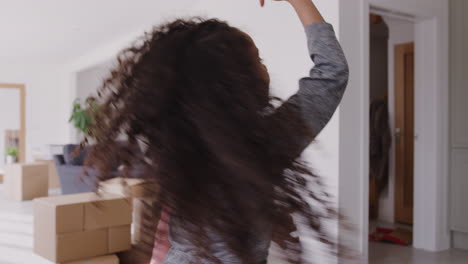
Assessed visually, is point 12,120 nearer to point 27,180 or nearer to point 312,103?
point 27,180

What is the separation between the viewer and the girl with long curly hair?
20.6 inches

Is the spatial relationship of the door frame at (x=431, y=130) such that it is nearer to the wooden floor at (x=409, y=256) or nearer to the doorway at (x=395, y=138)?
the wooden floor at (x=409, y=256)

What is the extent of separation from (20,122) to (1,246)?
21.7 feet

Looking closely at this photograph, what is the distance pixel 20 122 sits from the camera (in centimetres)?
1061

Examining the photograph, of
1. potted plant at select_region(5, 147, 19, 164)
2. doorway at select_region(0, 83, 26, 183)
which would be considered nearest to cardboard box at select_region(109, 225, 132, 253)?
potted plant at select_region(5, 147, 19, 164)

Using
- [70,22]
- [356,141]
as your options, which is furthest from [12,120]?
[356,141]

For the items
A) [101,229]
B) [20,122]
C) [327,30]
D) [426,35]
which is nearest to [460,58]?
[426,35]

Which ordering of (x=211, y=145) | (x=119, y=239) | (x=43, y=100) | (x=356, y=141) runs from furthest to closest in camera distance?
(x=43, y=100)
(x=356, y=141)
(x=119, y=239)
(x=211, y=145)

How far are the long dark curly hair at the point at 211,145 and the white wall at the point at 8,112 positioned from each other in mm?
10948

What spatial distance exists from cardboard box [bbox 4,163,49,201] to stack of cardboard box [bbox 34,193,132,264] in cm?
435

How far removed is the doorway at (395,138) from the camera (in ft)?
17.9

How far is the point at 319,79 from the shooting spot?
2.32 ft

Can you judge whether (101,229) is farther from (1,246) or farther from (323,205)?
(323,205)

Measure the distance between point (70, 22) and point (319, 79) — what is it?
6874 millimetres
